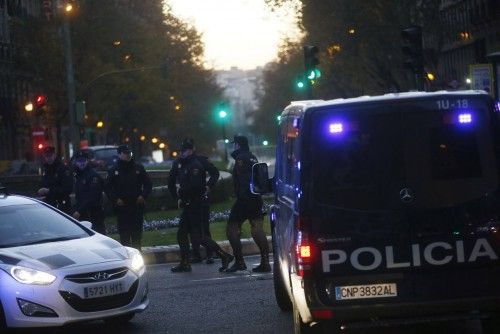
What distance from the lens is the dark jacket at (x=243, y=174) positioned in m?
18.7

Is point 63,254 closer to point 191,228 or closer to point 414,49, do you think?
point 191,228

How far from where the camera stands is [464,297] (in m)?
10.0

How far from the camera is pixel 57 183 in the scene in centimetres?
2028

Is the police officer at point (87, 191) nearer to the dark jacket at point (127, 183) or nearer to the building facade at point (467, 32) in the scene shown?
the dark jacket at point (127, 183)

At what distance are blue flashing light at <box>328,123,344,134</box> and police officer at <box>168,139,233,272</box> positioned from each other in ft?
30.2

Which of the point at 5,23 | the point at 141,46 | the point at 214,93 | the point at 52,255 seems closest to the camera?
the point at 52,255

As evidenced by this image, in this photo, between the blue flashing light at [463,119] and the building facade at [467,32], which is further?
the building facade at [467,32]

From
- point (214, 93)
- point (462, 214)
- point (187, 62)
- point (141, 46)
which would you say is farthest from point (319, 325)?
point (214, 93)

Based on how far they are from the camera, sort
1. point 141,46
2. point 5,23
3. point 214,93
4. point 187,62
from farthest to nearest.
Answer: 1. point 214,93
2. point 187,62
3. point 5,23
4. point 141,46

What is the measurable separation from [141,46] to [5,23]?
38.4 feet

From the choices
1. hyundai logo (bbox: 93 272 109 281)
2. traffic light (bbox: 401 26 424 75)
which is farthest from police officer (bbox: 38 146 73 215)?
hyundai logo (bbox: 93 272 109 281)

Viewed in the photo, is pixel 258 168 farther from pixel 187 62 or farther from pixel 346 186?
pixel 187 62

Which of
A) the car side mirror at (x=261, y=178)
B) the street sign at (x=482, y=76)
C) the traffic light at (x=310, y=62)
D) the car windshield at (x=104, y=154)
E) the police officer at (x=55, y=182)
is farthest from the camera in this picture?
the car windshield at (x=104, y=154)

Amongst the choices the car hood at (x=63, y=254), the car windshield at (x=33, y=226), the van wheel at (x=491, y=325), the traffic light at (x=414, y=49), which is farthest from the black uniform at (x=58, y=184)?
the van wheel at (x=491, y=325)
